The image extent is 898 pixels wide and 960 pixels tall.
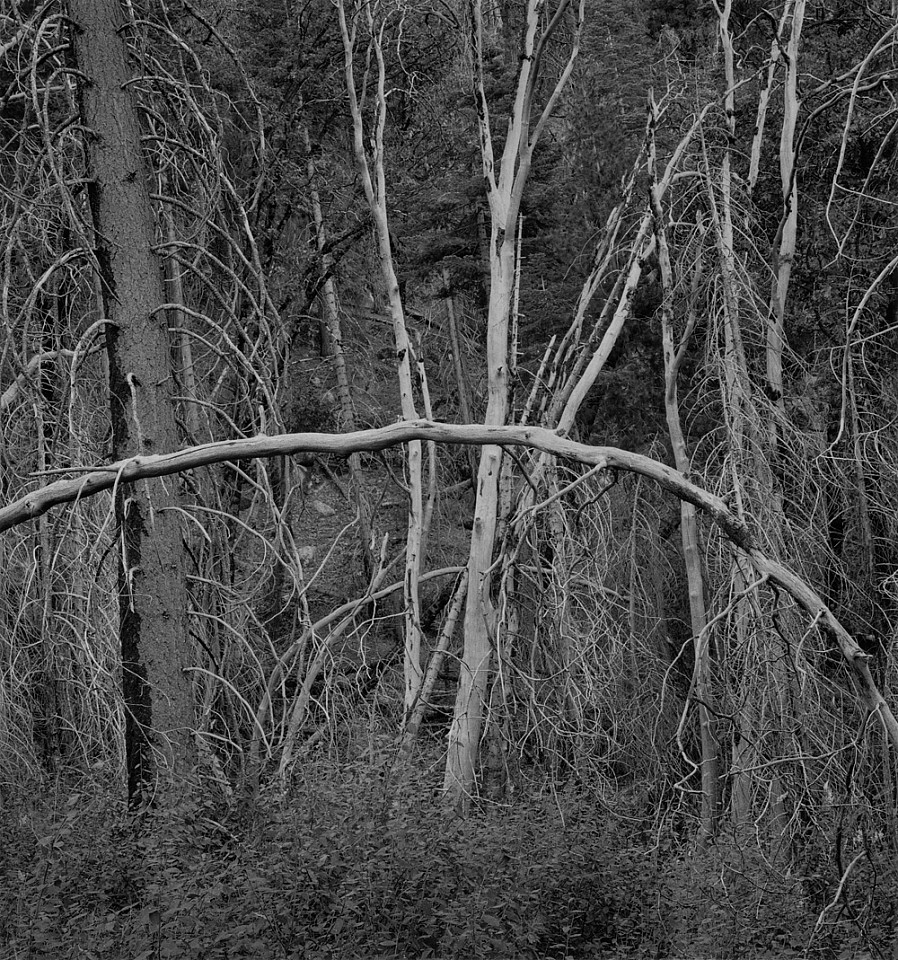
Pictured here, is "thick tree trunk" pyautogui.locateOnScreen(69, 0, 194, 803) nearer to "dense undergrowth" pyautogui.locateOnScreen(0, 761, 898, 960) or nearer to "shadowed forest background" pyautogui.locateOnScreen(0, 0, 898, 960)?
"shadowed forest background" pyautogui.locateOnScreen(0, 0, 898, 960)

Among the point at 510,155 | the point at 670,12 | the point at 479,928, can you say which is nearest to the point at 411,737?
the point at 479,928

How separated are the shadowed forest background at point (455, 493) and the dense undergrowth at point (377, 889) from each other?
32mm

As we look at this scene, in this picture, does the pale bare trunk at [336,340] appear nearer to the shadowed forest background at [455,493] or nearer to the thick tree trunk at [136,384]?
the shadowed forest background at [455,493]

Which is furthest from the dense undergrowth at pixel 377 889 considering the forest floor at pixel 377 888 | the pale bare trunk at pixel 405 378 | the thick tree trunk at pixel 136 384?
the pale bare trunk at pixel 405 378

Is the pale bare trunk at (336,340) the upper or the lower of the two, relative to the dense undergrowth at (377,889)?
upper

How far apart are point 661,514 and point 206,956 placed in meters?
8.46

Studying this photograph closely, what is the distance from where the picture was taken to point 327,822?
20.0 feet

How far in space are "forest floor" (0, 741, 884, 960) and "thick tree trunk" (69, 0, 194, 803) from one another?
1.91 ft

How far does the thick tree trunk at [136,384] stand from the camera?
20.9ft

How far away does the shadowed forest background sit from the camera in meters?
5.64

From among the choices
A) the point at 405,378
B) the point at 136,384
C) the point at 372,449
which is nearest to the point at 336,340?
the point at 405,378

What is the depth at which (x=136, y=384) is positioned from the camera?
645 cm

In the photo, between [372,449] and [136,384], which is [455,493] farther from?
[372,449]

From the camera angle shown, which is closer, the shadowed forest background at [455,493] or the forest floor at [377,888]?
the forest floor at [377,888]
